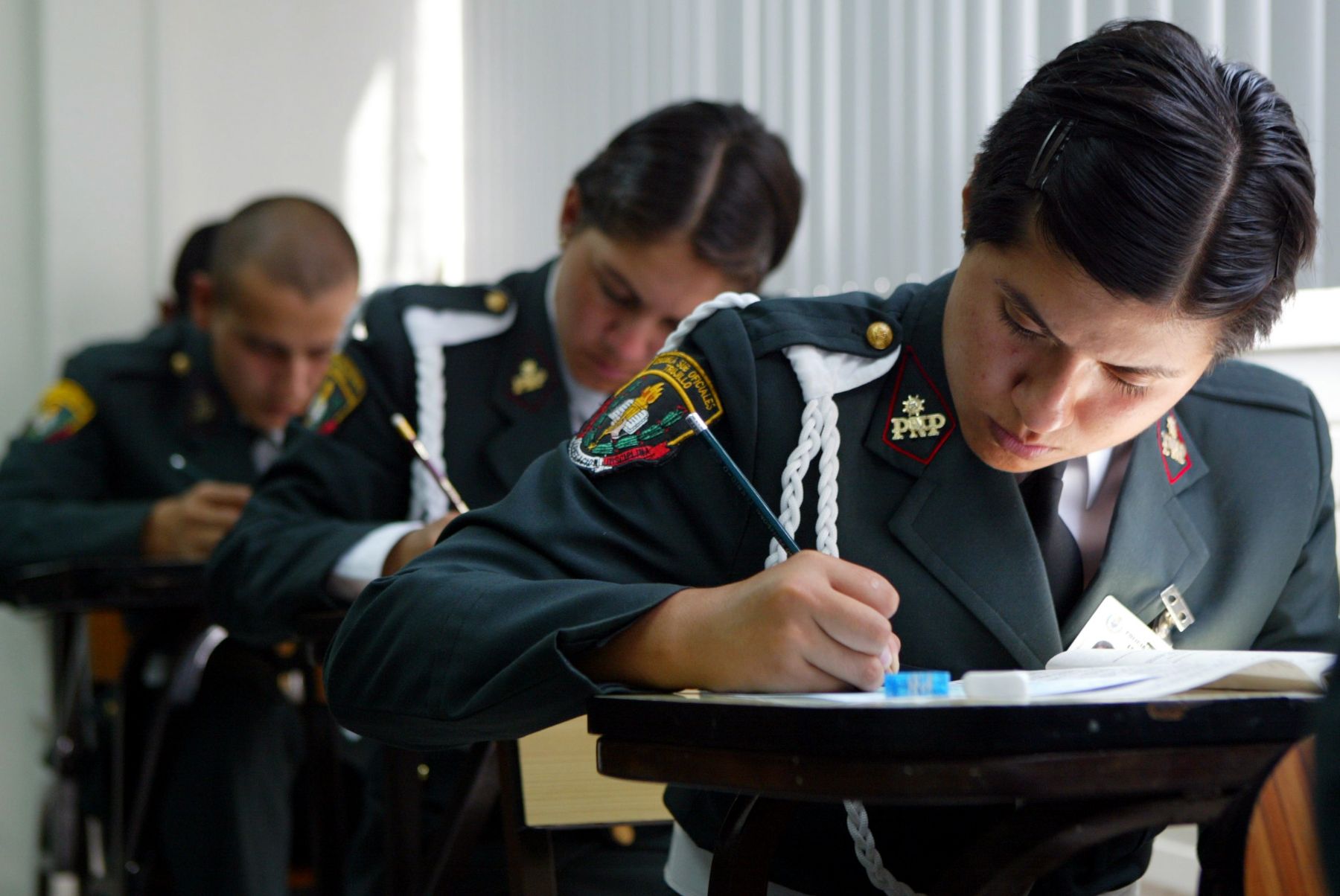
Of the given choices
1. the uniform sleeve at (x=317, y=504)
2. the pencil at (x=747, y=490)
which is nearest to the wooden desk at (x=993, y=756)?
the pencil at (x=747, y=490)

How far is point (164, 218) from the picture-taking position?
13.3ft

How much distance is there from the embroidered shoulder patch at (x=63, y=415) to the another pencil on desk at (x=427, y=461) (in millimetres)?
1512

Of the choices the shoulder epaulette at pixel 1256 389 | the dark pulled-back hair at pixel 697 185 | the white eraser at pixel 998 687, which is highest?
the dark pulled-back hair at pixel 697 185

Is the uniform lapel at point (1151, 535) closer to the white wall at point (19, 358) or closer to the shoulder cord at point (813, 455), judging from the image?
the shoulder cord at point (813, 455)

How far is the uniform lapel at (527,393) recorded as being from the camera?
2008 millimetres

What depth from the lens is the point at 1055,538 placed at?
1.28 metres

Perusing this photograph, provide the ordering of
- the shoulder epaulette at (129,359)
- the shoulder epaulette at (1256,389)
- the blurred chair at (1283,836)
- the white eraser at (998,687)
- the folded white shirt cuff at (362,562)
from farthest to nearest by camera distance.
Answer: the shoulder epaulette at (129,359) → the folded white shirt cuff at (362,562) → the shoulder epaulette at (1256,389) → the white eraser at (998,687) → the blurred chair at (1283,836)

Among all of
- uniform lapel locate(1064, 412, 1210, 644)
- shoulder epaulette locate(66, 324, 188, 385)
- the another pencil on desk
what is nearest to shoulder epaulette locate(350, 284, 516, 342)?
the another pencil on desk

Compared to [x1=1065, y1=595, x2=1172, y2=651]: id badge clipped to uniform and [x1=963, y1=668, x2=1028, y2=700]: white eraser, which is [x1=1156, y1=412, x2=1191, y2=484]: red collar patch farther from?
[x1=963, y1=668, x2=1028, y2=700]: white eraser

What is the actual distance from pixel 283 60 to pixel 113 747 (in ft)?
7.84

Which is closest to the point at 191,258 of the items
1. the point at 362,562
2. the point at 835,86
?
the point at 835,86

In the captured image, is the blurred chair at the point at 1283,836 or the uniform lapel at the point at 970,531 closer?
the blurred chair at the point at 1283,836

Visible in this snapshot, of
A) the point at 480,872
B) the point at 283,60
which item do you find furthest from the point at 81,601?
the point at 283,60

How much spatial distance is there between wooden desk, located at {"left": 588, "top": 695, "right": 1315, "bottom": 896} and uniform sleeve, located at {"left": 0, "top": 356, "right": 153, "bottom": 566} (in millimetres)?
2265
